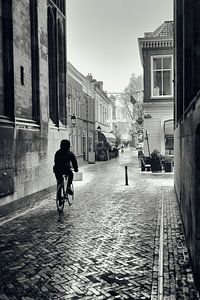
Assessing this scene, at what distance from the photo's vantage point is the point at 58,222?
825 cm

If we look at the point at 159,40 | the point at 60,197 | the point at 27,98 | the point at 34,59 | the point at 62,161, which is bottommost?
the point at 60,197

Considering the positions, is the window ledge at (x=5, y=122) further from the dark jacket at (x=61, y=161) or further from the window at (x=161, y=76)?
the window at (x=161, y=76)

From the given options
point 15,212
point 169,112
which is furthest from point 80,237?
point 169,112

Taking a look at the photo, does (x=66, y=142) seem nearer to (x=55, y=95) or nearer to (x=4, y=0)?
(x=4, y=0)

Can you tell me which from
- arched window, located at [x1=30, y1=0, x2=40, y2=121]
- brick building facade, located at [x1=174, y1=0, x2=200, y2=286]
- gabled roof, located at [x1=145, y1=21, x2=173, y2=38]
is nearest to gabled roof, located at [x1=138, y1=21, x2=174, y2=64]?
gabled roof, located at [x1=145, y1=21, x2=173, y2=38]

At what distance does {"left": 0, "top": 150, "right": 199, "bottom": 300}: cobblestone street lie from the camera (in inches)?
171

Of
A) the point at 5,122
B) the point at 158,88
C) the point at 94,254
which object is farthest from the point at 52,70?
the point at 158,88

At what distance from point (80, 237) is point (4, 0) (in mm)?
7064

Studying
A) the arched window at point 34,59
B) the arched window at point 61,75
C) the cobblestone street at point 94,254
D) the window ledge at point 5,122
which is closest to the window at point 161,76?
the arched window at point 61,75

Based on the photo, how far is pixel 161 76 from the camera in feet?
91.2

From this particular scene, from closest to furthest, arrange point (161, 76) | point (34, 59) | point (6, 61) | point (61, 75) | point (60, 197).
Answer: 1. point (60, 197)
2. point (6, 61)
3. point (34, 59)
4. point (61, 75)
5. point (161, 76)

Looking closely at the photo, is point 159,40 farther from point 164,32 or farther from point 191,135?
point 191,135

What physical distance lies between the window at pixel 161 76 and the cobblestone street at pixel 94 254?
1863 centimetres

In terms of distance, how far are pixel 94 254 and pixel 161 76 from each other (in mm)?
23554
